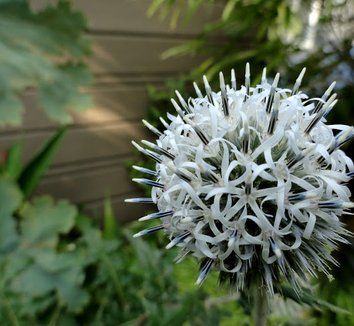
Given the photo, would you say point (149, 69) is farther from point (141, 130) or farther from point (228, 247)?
point (228, 247)

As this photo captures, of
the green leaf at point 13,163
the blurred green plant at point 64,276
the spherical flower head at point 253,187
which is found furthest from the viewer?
the green leaf at point 13,163

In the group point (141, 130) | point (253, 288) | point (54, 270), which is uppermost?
point (253, 288)

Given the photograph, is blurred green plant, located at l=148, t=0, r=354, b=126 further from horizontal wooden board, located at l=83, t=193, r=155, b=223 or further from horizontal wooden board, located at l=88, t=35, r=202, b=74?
horizontal wooden board, located at l=83, t=193, r=155, b=223

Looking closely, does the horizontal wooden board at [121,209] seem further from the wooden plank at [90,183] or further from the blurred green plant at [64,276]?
the blurred green plant at [64,276]

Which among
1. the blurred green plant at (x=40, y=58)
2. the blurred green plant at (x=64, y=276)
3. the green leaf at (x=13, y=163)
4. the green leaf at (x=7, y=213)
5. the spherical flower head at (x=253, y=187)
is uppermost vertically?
the spherical flower head at (x=253, y=187)

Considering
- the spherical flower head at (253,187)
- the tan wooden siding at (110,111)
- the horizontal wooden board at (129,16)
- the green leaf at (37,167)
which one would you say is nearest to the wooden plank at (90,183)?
the tan wooden siding at (110,111)

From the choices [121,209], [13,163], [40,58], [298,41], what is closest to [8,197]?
[40,58]

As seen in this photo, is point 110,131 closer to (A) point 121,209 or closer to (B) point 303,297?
(A) point 121,209

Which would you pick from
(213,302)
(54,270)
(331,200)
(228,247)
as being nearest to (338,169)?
(331,200)

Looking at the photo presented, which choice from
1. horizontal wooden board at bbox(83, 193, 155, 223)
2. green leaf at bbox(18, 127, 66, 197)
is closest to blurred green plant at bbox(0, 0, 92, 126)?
green leaf at bbox(18, 127, 66, 197)
